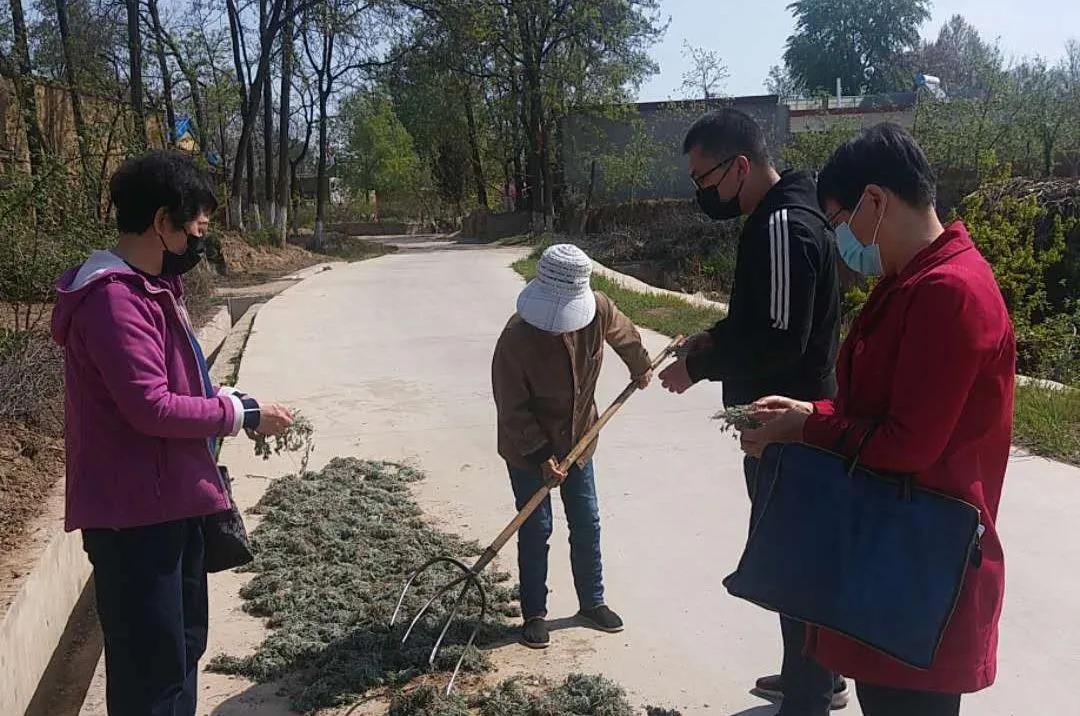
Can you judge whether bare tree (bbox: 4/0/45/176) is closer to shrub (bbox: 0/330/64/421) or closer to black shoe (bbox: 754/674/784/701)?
shrub (bbox: 0/330/64/421)

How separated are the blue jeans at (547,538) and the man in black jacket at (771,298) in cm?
65

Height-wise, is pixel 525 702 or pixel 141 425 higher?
pixel 141 425

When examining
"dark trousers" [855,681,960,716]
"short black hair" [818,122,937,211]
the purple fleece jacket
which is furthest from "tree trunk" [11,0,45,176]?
"dark trousers" [855,681,960,716]

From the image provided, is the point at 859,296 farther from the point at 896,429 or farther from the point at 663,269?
the point at 663,269

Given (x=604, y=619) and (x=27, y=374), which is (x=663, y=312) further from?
(x=604, y=619)

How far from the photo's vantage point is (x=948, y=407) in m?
1.77

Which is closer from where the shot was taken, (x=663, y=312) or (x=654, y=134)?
(x=663, y=312)

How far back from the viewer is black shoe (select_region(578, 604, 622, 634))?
3639 millimetres

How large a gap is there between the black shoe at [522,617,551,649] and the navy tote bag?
4.99 ft

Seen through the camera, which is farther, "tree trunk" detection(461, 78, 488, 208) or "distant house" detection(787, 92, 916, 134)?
"tree trunk" detection(461, 78, 488, 208)

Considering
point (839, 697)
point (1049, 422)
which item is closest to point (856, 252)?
point (839, 697)

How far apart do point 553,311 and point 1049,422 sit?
3924 mm

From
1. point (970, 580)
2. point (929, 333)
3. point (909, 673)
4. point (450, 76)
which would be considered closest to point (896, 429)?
point (929, 333)

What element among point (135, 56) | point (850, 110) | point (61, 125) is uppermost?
point (135, 56)
